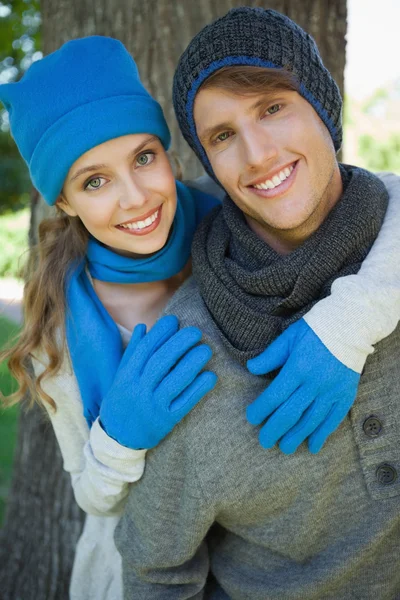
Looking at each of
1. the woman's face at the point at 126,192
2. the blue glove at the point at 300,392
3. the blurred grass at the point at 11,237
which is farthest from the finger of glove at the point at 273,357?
the blurred grass at the point at 11,237

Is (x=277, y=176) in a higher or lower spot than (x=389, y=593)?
higher

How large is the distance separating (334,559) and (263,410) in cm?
50

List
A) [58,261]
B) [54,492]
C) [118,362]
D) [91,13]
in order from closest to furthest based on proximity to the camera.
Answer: [118,362] < [58,261] < [91,13] < [54,492]

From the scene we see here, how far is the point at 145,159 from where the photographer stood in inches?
83.6

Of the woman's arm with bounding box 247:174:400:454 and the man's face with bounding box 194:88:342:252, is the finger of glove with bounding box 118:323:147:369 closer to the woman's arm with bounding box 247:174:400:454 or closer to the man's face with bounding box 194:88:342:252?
the woman's arm with bounding box 247:174:400:454

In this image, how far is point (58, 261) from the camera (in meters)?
2.26

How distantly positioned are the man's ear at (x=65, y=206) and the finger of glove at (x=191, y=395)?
2.73 feet

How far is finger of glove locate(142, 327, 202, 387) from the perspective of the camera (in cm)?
177

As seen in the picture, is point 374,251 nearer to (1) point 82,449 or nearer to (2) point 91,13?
(1) point 82,449

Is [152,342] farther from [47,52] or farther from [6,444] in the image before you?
[6,444]

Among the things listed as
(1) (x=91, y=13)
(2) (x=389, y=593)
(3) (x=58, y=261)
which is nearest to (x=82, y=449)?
(3) (x=58, y=261)

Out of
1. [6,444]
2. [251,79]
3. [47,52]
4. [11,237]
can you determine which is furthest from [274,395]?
[11,237]

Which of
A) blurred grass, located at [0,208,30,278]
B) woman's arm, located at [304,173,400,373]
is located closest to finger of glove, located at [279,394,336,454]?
woman's arm, located at [304,173,400,373]

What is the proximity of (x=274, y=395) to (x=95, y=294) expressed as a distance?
851mm
